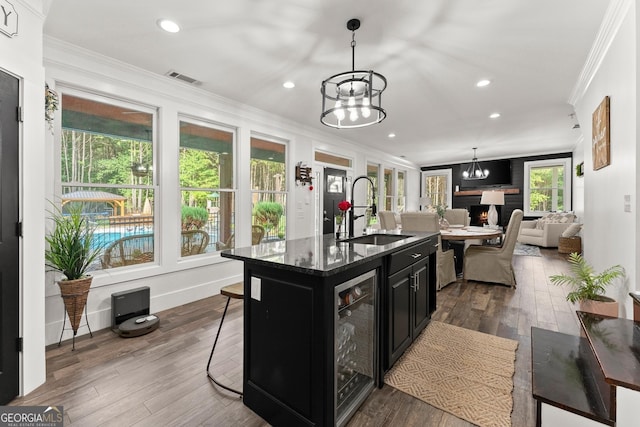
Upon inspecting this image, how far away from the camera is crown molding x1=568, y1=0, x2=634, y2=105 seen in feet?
6.79

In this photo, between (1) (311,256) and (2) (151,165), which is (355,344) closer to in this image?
(1) (311,256)

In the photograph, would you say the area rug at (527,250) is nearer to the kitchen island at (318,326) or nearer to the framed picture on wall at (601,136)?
the framed picture on wall at (601,136)

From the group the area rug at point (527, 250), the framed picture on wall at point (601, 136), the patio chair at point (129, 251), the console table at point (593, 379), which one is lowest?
the area rug at point (527, 250)

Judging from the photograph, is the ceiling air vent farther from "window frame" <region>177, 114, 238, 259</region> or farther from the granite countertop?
the granite countertop

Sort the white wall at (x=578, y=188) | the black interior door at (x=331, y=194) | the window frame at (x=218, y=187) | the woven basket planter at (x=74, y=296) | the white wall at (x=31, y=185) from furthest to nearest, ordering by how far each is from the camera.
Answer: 1. the white wall at (x=578, y=188)
2. the black interior door at (x=331, y=194)
3. the window frame at (x=218, y=187)
4. the woven basket planter at (x=74, y=296)
5. the white wall at (x=31, y=185)

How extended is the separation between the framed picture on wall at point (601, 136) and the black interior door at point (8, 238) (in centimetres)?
440

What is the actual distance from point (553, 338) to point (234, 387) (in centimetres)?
226

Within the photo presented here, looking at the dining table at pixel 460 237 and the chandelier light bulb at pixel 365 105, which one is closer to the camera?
the chandelier light bulb at pixel 365 105

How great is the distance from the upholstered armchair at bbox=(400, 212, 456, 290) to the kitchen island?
1.84 meters

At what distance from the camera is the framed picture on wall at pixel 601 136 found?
246 centimetres

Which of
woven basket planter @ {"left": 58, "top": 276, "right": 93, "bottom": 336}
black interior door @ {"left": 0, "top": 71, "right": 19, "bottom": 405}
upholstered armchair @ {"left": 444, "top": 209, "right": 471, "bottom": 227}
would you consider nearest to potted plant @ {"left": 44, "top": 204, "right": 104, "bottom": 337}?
woven basket planter @ {"left": 58, "top": 276, "right": 93, "bottom": 336}

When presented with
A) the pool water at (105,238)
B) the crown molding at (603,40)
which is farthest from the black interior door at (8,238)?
the crown molding at (603,40)

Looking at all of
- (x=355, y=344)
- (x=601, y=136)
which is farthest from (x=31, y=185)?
(x=601, y=136)

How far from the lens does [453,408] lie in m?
1.74
